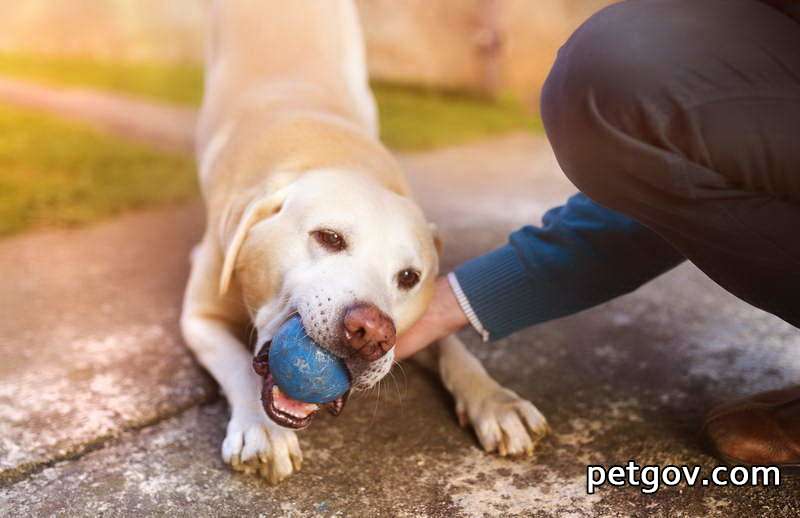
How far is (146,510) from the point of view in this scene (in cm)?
150

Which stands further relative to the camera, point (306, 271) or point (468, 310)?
point (468, 310)

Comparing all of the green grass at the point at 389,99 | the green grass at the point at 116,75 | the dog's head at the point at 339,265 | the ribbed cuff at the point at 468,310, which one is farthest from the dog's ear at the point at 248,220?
the green grass at the point at 116,75

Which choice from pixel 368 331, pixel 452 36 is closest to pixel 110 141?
pixel 368 331

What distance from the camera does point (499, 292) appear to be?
1.83 m

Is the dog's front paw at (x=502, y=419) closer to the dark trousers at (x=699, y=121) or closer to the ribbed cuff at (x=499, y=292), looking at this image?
the ribbed cuff at (x=499, y=292)

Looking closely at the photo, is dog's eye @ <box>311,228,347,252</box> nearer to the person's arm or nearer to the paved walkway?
the person's arm

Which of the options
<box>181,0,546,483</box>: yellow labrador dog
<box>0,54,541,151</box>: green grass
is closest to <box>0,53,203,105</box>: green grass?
<box>0,54,541,151</box>: green grass

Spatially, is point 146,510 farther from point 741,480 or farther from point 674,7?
point 674,7

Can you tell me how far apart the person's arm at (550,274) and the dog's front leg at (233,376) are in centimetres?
36

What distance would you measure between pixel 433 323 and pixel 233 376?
0.46 meters

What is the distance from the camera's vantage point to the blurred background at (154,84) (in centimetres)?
377

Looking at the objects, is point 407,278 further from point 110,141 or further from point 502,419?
point 110,141

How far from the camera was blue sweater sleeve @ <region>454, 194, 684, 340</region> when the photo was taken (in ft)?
5.75

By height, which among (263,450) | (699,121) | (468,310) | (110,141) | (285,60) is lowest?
(110,141)
